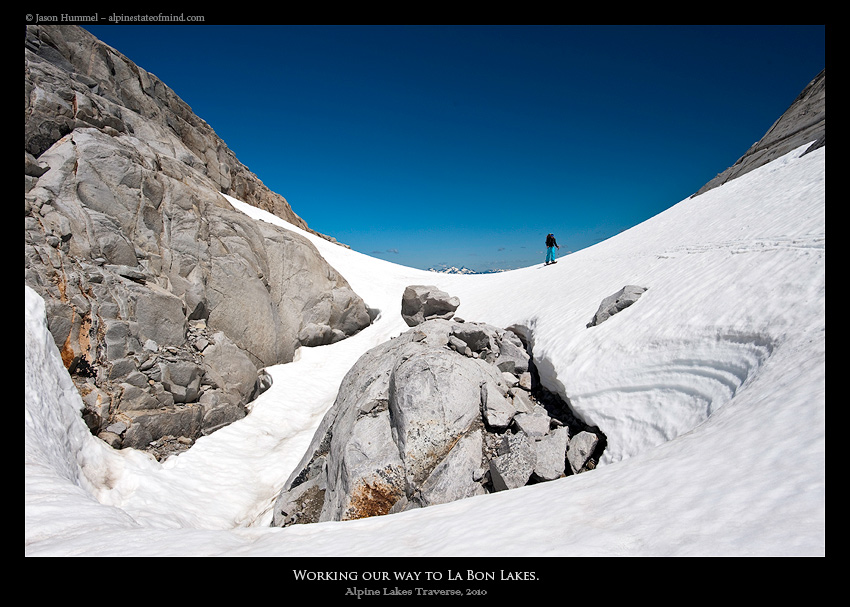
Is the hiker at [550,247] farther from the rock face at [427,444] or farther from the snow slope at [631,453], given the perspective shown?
the rock face at [427,444]

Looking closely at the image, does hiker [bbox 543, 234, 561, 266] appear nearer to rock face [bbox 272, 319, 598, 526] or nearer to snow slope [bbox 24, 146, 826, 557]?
snow slope [bbox 24, 146, 826, 557]

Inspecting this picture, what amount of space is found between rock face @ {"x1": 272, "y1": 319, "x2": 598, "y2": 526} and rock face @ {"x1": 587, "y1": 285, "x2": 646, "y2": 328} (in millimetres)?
2348

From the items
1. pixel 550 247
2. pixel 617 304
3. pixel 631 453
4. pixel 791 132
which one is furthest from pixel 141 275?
pixel 791 132

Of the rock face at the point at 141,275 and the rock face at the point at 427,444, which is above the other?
the rock face at the point at 141,275

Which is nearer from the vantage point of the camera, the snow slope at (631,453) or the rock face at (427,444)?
the snow slope at (631,453)

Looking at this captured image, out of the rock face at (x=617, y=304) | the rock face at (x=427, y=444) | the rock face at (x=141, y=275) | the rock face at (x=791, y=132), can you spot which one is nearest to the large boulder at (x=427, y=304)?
→ the rock face at (x=141, y=275)

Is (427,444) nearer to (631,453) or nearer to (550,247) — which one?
(631,453)

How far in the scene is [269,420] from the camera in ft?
44.1

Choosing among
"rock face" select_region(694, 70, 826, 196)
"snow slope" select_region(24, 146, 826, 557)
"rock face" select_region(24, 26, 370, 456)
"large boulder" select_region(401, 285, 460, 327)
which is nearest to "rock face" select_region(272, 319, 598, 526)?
"snow slope" select_region(24, 146, 826, 557)

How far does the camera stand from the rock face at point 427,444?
630 cm

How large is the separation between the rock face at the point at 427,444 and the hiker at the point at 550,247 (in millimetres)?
15524

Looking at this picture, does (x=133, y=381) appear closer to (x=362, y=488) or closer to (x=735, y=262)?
(x=362, y=488)

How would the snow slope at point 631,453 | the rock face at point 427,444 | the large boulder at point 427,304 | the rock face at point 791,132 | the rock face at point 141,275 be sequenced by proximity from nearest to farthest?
the snow slope at point 631,453, the rock face at point 427,444, the rock face at point 141,275, the large boulder at point 427,304, the rock face at point 791,132
